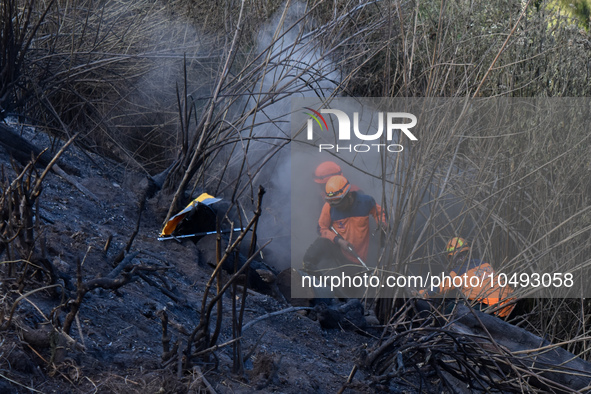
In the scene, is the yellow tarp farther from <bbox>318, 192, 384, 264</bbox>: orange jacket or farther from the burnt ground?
<bbox>318, 192, 384, 264</bbox>: orange jacket

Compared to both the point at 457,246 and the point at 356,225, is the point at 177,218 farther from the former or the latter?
the point at 356,225

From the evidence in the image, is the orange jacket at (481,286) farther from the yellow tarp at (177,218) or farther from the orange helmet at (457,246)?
the yellow tarp at (177,218)

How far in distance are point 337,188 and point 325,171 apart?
45 cm

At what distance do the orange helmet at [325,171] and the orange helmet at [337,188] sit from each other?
0.20 m

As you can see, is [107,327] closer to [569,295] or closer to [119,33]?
[569,295]

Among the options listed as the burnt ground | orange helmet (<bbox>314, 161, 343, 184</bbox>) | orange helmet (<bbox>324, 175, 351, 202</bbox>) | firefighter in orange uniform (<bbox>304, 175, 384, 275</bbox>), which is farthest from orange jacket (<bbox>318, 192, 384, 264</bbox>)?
the burnt ground

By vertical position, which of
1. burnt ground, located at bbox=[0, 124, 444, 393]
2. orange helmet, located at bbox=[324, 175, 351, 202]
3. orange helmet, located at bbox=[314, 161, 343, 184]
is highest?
orange helmet, located at bbox=[314, 161, 343, 184]

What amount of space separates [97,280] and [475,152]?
10.8 ft

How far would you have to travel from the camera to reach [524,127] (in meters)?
5.26


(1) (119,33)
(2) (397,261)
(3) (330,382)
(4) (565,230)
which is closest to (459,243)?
(2) (397,261)

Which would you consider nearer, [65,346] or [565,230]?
[65,346]

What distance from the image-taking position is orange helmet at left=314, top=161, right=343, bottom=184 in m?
6.83

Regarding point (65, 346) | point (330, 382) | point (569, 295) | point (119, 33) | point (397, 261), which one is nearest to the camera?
point (65, 346)

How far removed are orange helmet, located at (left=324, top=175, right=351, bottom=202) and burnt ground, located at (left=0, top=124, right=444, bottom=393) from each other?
2161 mm
